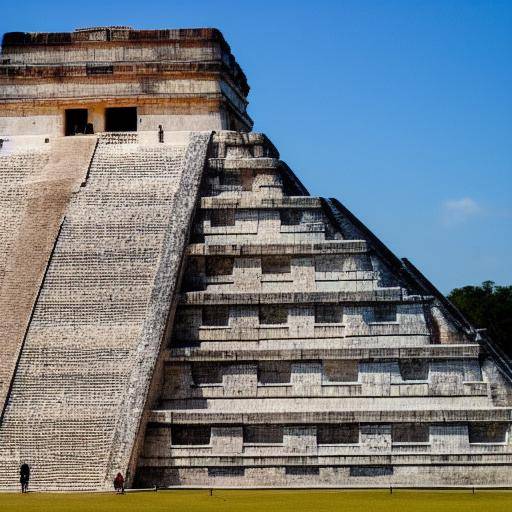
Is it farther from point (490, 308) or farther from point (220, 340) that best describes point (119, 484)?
point (490, 308)

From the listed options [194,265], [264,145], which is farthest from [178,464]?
[264,145]

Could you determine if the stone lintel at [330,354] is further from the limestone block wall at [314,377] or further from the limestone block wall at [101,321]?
the limestone block wall at [101,321]

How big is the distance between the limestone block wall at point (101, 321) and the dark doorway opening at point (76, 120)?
5.37 feet

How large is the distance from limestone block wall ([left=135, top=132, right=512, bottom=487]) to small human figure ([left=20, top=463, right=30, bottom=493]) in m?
1.77

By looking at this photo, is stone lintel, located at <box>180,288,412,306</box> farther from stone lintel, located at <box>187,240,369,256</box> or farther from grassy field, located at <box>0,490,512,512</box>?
grassy field, located at <box>0,490,512,512</box>

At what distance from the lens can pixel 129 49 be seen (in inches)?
998

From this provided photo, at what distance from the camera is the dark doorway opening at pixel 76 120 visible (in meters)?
25.3

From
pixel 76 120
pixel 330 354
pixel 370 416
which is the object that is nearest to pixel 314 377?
pixel 330 354

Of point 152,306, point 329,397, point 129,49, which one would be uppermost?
point 129,49

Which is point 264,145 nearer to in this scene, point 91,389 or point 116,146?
point 116,146

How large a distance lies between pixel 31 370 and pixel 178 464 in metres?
2.57

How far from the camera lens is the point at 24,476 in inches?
691

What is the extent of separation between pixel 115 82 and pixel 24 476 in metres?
9.83

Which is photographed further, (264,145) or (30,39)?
(30,39)
